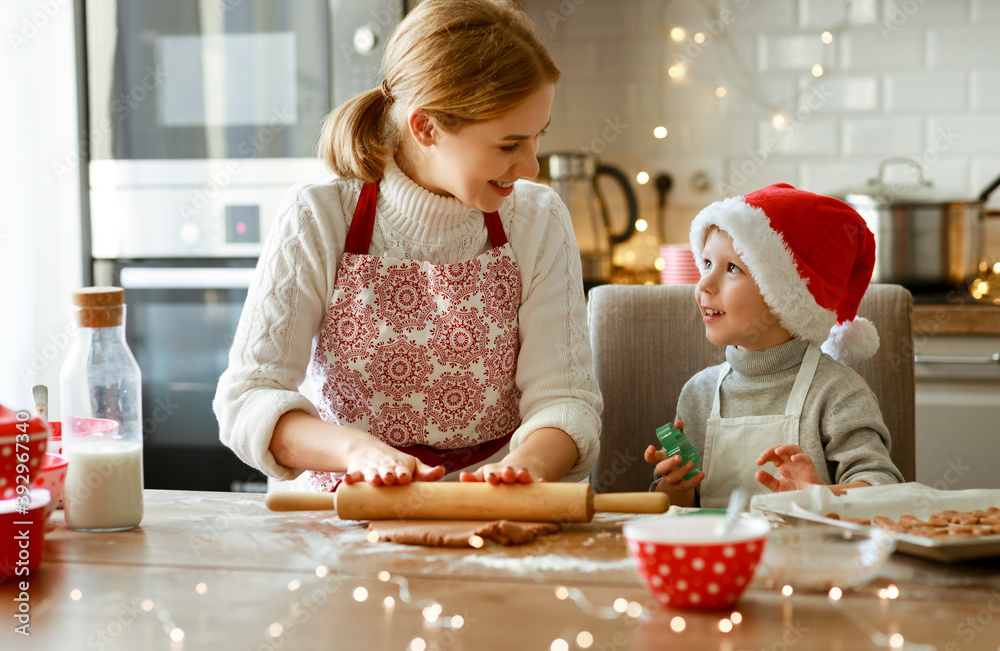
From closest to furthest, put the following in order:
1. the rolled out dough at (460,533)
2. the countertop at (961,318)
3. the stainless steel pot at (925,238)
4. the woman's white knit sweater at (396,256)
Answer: the rolled out dough at (460,533)
the woman's white knit sweater at (396,256)
the countertop at (961,318)
the stainless steel pot at (925,238)

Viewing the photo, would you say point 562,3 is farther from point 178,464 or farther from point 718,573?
point 718,573

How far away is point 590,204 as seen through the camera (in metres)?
2.67

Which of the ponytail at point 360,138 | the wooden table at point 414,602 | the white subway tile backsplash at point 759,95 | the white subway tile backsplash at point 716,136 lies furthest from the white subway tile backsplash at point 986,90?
the wooden table at point 414,602

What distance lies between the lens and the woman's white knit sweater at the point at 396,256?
1.20 meters

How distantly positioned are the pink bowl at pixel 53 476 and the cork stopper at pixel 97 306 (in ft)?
0.48

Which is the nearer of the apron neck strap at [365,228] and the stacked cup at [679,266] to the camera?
the apron neck strap at [365,228]

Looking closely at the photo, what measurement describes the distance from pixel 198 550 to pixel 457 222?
24.4 inches

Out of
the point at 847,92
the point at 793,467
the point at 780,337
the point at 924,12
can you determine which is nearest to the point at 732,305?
the point at 780,337

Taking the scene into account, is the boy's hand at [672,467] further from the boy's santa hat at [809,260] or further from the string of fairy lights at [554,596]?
the string of fairy lights at [554,596]

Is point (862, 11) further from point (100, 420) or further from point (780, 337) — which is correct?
point (100, 420)

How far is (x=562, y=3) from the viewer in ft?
9.09

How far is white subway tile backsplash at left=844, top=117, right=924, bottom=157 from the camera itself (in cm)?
263

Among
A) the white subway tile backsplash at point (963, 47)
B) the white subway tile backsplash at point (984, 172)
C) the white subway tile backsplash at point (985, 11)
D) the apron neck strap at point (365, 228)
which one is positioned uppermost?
the white subway tile backsplash at point (985, 11)

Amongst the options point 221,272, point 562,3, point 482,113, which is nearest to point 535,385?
point 482,113
